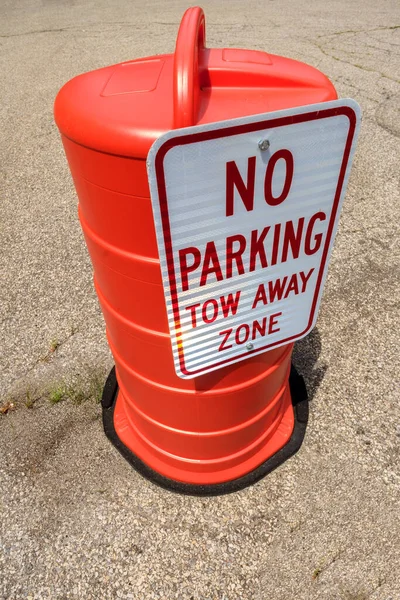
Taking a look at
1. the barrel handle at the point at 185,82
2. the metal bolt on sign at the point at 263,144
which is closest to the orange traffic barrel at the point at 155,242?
the barrel handle at the point at 185,82

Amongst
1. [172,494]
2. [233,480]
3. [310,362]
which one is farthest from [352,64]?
[172,494]

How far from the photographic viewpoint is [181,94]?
0.91 metres

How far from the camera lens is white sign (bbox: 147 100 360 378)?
0.93 meters

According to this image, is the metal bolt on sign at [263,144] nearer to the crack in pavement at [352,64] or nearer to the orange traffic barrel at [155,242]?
the orange traffic barrel at [155,242]

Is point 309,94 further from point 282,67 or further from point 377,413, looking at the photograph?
point 377,413

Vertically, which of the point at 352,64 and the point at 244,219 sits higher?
the point at 244,219

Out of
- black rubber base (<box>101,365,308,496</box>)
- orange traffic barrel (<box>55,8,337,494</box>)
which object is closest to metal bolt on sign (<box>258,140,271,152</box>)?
orange traffic barrel (<box>55,8,337,494</box>)

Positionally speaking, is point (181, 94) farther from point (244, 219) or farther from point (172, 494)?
point (172, 494)

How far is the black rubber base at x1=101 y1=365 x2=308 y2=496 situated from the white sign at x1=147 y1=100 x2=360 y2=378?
848mm

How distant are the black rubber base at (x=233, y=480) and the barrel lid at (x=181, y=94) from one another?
1.54 metres

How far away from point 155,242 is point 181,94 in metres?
0.38

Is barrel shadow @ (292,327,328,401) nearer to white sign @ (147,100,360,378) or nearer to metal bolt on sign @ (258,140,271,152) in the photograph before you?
white sign @ (147,100,360,378)

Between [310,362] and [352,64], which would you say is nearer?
[310,362]

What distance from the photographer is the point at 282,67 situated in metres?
1.15
